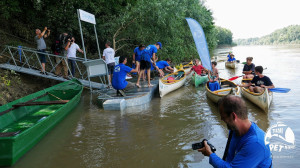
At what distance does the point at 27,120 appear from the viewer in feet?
21.4

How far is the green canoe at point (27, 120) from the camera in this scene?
13.5ft

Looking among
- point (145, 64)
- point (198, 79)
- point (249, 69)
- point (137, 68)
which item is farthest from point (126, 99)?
point (249, 69)

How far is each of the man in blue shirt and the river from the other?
8.49 feet

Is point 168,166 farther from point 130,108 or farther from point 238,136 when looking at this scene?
point 130,108

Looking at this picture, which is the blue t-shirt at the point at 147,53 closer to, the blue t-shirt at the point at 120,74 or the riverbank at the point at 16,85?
the blue t-shirt at the point at 120,74

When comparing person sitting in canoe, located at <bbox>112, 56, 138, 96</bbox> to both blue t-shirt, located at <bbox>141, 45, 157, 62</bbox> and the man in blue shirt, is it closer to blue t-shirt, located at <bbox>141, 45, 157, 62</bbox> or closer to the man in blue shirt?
blue t-shirt, located at <bbox>141, 45, 157, 62</bbox>

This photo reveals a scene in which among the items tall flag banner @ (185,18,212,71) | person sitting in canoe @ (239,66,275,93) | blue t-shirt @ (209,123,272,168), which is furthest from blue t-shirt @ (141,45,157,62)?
blue t-shirt @ (209,123,272,168)

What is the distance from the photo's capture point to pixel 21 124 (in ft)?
20.2

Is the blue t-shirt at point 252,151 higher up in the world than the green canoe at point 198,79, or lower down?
higher up

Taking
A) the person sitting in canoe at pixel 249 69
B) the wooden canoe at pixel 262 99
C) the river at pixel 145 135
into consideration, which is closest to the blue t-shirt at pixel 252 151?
the river at pixel 145 135

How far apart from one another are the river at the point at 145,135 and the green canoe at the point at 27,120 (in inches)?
13.8

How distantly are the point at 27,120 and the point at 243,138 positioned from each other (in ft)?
20.9

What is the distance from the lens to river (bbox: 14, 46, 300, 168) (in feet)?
14.8

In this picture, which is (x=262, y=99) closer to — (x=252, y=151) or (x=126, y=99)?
(x=126, y=99)
